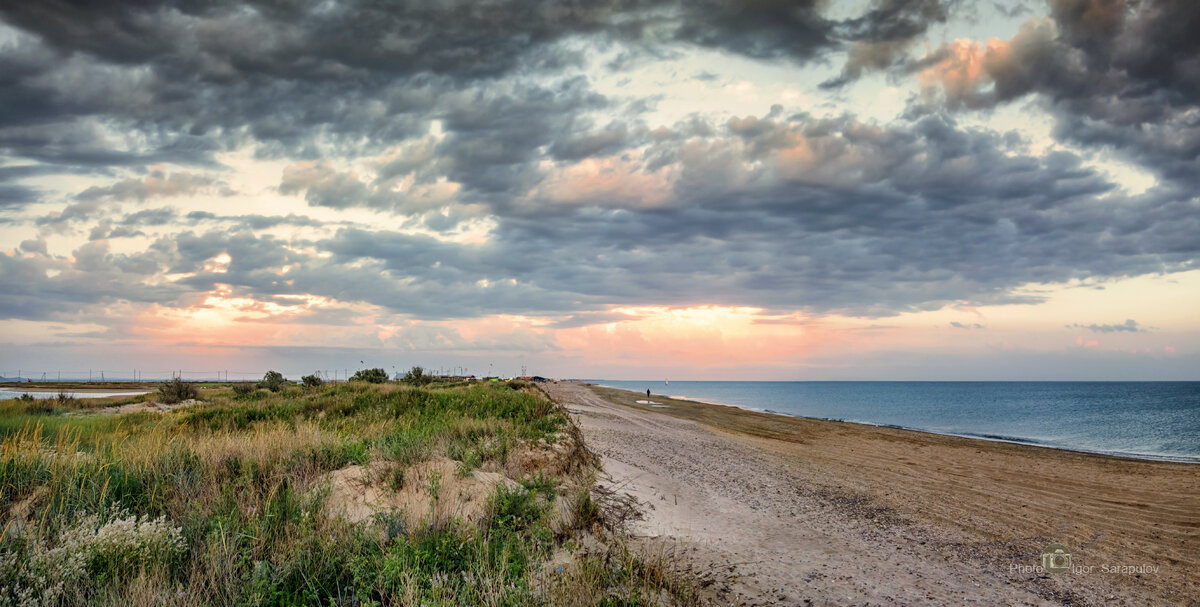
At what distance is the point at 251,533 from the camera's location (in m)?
6.32

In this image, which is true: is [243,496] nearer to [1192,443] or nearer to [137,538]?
[137,538]

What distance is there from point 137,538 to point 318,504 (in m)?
1.90

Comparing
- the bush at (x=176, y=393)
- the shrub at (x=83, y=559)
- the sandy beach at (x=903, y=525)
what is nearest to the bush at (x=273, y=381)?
the bush at (x=176, y=393)

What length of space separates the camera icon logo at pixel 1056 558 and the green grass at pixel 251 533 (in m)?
8.07

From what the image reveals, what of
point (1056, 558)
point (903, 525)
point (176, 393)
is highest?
point (176, 393)

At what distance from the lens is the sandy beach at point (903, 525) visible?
27.0 ft

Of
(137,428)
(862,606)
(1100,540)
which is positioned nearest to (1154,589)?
(1100,540)

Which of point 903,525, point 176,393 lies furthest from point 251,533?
point 176,393

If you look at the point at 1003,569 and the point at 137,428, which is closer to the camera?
the point at 1003,569

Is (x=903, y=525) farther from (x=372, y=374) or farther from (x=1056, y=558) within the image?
(x=372, y=374)

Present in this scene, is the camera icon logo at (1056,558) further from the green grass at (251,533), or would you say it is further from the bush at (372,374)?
the bush at (372,374)

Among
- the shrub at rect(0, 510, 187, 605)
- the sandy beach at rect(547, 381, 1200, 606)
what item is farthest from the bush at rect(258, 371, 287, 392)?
the shrub at rect(0, 510, 187, 605)

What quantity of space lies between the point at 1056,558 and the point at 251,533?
13.1 metres

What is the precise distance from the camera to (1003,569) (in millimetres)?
9578
